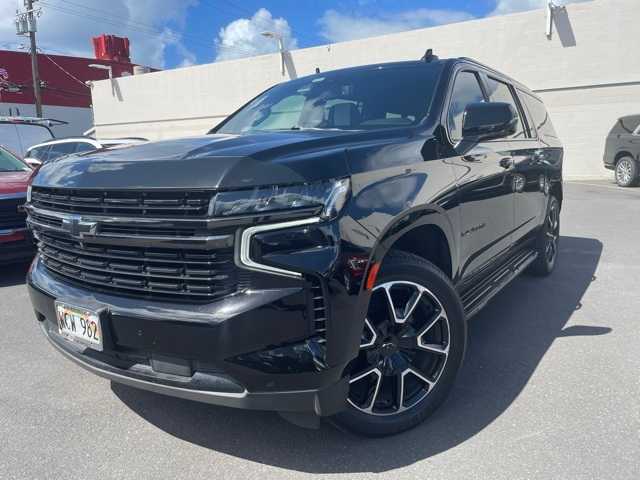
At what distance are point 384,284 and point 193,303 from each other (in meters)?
0.84

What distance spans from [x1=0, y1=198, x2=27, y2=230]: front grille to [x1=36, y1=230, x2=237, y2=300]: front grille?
136 inches

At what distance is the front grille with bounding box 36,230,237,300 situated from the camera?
212 cm

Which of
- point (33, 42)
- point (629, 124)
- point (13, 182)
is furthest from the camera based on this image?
point (33, 42)

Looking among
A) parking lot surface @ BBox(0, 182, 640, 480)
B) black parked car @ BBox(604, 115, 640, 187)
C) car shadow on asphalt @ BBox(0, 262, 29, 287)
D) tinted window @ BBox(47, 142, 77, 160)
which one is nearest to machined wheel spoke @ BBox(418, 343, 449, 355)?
parking lot surface @ BBox(0, 182, 640, 480)

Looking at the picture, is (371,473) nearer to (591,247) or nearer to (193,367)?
(193,367)

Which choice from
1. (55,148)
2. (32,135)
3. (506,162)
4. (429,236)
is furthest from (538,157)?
(32,135)

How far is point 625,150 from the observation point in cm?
1449

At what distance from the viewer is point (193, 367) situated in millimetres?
2197

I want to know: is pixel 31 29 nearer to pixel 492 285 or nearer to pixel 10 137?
pixel 10 137

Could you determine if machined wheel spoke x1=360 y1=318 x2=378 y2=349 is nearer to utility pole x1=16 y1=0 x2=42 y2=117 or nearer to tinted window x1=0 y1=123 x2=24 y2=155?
tinted window x1=0 y1=123 x2=24 y2=155

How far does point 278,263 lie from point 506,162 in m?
2.40

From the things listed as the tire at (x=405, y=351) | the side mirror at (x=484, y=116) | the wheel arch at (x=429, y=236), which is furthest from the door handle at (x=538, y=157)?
the tire at (x=405, y=351)

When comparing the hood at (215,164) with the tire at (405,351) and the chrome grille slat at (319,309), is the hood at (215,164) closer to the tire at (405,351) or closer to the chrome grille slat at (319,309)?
the chrome grille slat at (319,309)

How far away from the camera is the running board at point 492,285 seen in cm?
334
